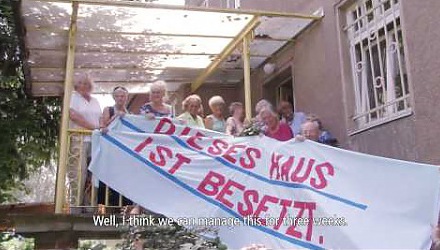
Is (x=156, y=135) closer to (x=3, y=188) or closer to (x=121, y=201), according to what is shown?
(x=121, y=201)

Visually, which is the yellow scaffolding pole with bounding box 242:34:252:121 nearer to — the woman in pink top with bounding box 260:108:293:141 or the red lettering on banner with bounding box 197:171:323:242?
the woman in pink top with bounding box 260:108:293:141

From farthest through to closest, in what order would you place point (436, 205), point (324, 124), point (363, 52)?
point (324, 124), point (363, 52), point (436, 205)

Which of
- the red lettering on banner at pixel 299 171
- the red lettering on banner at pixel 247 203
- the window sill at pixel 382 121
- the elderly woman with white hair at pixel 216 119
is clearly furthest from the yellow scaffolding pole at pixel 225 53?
the red lettering on banner at pixel 247 203

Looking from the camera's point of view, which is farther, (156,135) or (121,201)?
(121,201)

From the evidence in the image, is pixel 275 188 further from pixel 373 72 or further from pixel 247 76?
pixel 247 76

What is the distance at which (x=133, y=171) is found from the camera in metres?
4.89

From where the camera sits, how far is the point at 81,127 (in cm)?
606

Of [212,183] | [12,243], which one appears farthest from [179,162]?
[12,243]

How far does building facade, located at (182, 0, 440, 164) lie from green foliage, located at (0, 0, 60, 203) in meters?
5.02

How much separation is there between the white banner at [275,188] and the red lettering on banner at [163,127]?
23cm

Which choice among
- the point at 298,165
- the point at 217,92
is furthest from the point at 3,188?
the point at 298,165

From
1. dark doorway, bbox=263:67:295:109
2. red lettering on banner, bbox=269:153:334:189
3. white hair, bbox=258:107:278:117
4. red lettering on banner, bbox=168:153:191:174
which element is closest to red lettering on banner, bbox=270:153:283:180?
red lettering on banner, bbox=269:153:334:189

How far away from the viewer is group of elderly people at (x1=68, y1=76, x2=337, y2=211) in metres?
5.50

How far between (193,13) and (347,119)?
2.37 m
